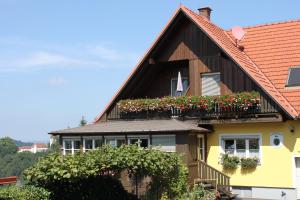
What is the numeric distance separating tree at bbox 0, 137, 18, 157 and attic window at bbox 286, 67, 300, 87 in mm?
162489

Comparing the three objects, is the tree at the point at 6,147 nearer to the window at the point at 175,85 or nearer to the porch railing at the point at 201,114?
the porch railing at the point at 201,114

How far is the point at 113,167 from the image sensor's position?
53.7ft

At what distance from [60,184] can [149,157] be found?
321cm

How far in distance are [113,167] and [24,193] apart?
3.26 m

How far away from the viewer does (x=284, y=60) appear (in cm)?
2270

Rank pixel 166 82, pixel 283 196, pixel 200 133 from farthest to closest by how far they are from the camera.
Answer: pixel 166 82, pixel 200 133, pixel 283 196

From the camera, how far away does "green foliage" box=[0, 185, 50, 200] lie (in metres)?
14.2

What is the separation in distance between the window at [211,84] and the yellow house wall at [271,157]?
178cm

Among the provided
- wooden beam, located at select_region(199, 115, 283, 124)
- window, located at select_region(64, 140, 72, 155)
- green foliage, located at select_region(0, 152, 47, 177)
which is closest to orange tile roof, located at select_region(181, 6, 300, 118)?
wooden beam, located at select_region(199, 115, 283, 124)

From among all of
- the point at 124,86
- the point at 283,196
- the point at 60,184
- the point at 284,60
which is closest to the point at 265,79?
the point at 284,60

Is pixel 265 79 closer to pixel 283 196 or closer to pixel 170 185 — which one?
pixel 283 196

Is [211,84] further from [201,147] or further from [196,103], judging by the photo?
[201,147]

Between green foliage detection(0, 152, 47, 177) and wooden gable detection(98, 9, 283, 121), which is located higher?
wooden gable detection(98, 9, 283, 121)

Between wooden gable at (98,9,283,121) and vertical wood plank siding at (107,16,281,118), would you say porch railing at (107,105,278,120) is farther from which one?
wooden gable at (98,9,283,121)
